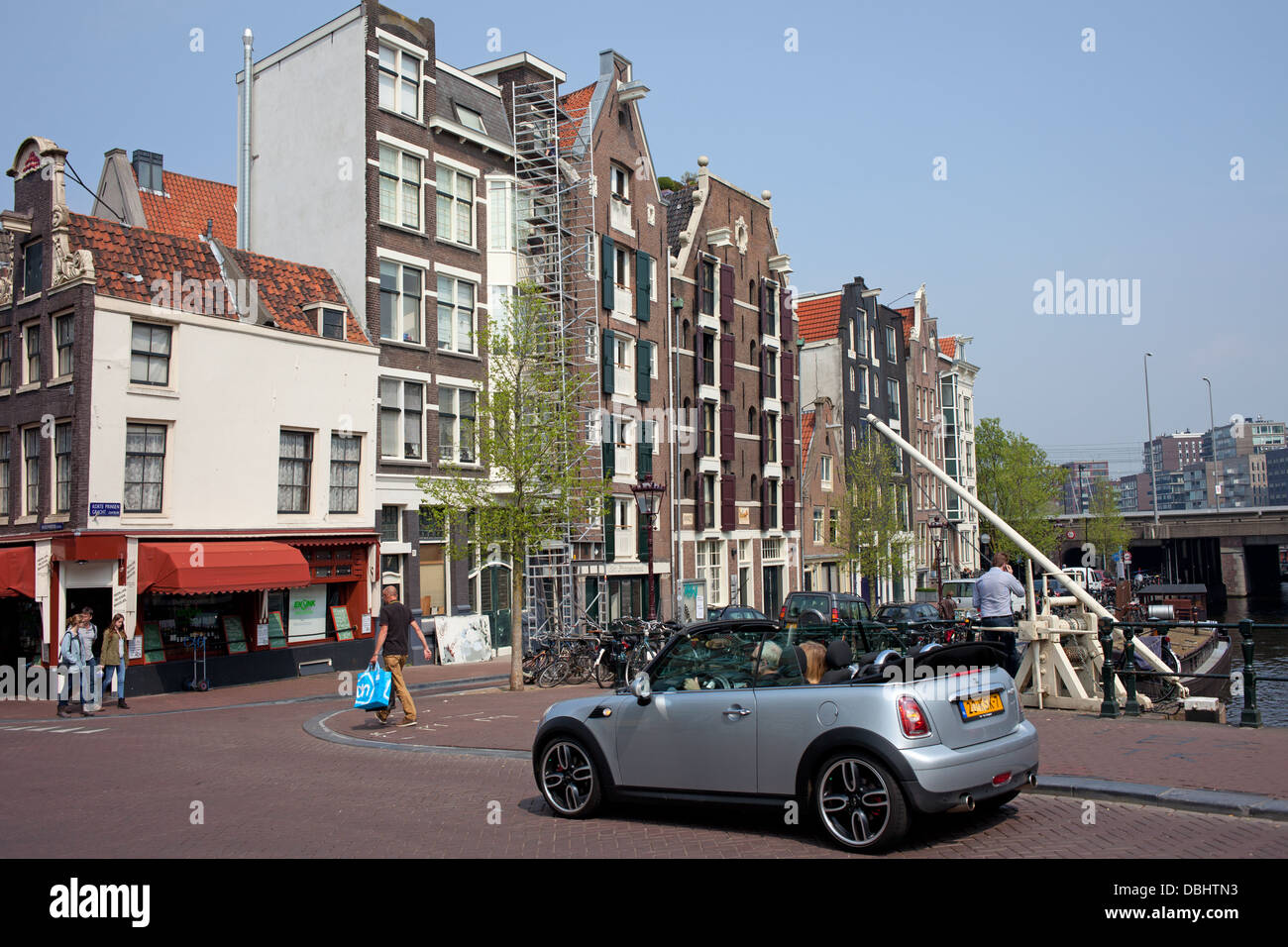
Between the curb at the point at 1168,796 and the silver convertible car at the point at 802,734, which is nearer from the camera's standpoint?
the silver convertible car at the point at 802,734

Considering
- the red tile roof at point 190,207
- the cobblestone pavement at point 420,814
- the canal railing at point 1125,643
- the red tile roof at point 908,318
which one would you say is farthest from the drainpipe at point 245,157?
the red tile roof at point 908,318

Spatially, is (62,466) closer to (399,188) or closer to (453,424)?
(453,424)

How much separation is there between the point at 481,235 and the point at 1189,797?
27.5 m

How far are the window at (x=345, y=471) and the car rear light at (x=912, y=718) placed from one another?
22073 mm

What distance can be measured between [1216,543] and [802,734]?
325 ft

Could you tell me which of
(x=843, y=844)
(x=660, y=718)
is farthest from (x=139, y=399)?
(x=843, y=844)

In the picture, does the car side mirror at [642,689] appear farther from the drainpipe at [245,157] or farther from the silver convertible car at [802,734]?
the drainpipe at [245,157]

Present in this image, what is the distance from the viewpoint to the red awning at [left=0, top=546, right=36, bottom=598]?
22203mm

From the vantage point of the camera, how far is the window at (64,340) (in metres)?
22.7

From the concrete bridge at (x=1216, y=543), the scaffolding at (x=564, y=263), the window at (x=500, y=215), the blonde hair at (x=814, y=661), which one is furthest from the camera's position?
the concrete bridge at (x=1216, y=543)

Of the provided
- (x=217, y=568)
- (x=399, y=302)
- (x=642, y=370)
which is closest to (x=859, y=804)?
(x=217, y=568)

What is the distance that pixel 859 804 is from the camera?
23.1 ft
